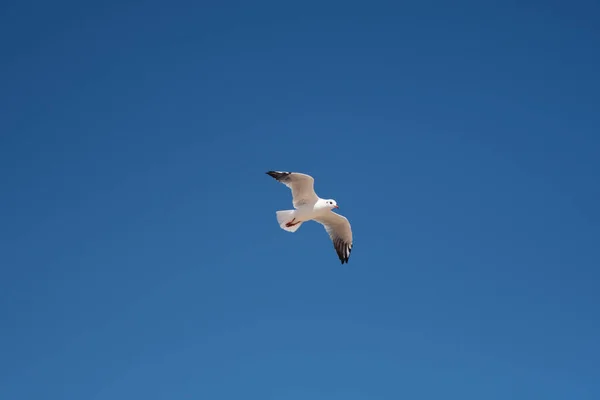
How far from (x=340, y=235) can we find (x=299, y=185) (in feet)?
9.38

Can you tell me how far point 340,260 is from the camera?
2531 cm

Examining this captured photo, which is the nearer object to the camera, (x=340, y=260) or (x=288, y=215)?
(x=288, y=215)

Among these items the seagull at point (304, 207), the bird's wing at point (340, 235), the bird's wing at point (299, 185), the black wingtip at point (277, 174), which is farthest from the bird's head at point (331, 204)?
the black wingtip at point (277, 174)

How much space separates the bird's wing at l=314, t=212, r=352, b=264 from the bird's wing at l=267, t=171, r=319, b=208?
153cm

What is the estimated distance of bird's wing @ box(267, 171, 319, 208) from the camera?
23.0 metres

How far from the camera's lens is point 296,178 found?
23.2 m

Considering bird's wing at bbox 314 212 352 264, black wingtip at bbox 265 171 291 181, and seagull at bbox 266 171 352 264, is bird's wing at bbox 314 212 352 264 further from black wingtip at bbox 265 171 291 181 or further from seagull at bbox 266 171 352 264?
black wingtip at bbox 265 171 291 181

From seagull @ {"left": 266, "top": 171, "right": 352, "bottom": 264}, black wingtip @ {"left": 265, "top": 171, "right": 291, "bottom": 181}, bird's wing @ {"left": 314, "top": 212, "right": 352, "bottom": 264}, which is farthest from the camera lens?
bird's wing @ {"left": 314, "top": 212, "right": 352, "bottom": 264}

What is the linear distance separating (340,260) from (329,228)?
1.04 m

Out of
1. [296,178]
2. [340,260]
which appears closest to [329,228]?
[340,260]

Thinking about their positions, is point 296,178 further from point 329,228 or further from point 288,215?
point 329,228

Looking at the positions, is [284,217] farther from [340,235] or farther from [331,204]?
[340,235]

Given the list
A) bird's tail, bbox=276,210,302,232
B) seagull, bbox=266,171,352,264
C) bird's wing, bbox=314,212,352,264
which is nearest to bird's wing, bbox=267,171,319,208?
seagull, bbox=266,171,352,264

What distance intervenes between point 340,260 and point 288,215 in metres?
2.63
